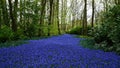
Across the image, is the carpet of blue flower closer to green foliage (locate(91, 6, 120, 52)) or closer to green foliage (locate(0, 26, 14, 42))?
green foliage (locate(91, 6, 120, 52))

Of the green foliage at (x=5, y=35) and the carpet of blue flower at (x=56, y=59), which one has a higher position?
the green foliage at (x=5, y=35)

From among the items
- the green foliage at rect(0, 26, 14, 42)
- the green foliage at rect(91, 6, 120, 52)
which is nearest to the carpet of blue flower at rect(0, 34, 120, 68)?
the green foliage at rect(91, 6, 120, 52)

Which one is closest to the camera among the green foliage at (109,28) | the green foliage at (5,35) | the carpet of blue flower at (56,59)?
the carpet of blue flower at (56,59)

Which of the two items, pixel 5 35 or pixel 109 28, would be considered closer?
pixel 109 28

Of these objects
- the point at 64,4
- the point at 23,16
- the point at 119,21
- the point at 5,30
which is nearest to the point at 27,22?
the point at 23,16

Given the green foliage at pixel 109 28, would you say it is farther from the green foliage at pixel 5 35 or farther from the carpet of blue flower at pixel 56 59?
the green foliage at pixel 5 35

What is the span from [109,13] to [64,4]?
37.8 metres

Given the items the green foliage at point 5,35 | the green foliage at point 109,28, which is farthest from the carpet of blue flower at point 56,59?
the green foliage at point 5,35

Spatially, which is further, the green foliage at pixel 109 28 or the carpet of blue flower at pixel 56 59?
the green foliage at pixel 109 28

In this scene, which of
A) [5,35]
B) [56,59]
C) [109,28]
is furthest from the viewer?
[5,35]

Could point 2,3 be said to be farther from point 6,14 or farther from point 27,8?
point 27,8

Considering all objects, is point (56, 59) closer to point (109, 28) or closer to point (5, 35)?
point (109, 28)

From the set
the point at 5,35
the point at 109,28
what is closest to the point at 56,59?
the point at 109,28

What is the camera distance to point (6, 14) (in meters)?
27.0
